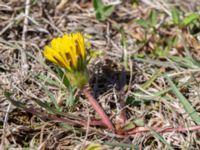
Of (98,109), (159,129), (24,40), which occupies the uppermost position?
(24,40)

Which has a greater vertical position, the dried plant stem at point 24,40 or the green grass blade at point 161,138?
the dried plant stem at point 24,40

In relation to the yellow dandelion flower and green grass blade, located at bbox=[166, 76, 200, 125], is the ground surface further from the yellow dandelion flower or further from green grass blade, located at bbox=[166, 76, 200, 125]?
the yellow dandelion flower

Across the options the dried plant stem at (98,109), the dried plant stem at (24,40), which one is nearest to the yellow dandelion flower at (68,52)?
the dried plant stem at (98,109)

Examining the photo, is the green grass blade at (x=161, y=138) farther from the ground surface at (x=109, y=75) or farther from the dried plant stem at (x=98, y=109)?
the dried plant stem at (x=98, y=109)

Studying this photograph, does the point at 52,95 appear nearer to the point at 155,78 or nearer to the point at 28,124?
the point at 28,124

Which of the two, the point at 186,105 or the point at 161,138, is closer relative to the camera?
the point at 161,138

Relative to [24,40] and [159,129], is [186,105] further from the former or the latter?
[24,40]

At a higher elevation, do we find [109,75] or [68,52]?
[68,52]

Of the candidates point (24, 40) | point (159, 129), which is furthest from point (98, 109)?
point (24, 40)

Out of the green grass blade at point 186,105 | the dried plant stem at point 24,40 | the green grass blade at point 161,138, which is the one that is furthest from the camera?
the dried plant stem at point 24,40
